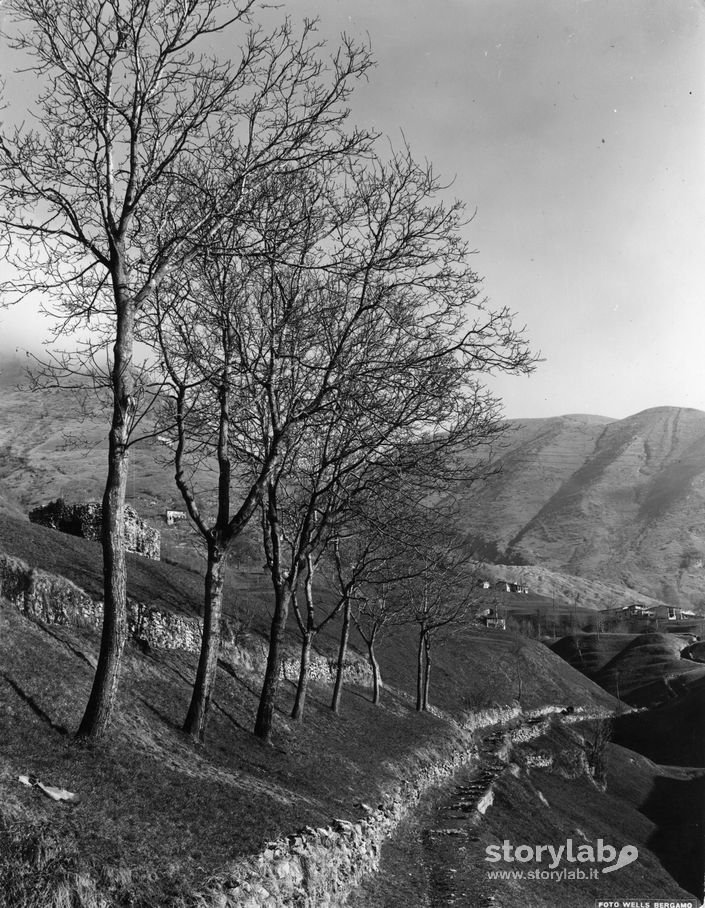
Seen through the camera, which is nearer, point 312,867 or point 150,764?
point 312,867

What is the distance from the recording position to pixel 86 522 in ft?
104

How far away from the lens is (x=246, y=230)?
1306 centimetres

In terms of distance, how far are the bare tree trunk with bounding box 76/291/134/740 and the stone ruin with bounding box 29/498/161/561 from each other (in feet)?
68.8

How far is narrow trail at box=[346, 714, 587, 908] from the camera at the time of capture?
12.2m

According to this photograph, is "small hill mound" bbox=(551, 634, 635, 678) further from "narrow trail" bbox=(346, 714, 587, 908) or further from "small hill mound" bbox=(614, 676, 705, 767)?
"narrow trail" bbox=(346, 714, 587, 908)

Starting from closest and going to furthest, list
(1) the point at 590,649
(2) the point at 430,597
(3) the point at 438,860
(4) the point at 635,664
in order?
(3) the point at 438,860 → (2) the point at 430,597 → (4) the point at 635,664 → (1) the point at 590,649

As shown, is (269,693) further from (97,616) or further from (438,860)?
(438,860)

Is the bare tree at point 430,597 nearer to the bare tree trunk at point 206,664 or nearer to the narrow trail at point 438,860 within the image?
the narrow trail at point 438,860

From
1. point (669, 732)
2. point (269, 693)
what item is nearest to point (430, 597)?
point (269, 693)

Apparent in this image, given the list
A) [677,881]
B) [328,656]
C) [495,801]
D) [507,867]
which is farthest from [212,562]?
[677,881]

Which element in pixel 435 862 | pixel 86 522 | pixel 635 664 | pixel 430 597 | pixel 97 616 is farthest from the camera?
pixel 635 664

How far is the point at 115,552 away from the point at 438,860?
1023 cm

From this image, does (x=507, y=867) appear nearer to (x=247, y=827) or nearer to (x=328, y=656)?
(x=247, y=827)

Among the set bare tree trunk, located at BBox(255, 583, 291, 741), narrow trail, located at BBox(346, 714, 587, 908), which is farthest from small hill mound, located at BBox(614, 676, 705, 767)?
bare tree trunk, located at BBox(255, 583, 291, 741)
